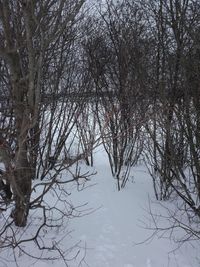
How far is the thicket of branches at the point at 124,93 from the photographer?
6.21 metres

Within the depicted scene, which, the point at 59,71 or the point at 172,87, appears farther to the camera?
the point at 59,71

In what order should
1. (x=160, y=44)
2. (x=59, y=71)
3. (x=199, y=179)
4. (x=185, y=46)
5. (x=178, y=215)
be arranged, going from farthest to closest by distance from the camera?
1. (x=59, y=71)
2. (x=160, y=44)
3. (x=178, y=215)
4. (x=185, y=46)
5. (x=199, y=179)

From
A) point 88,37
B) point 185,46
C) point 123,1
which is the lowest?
point 185,46

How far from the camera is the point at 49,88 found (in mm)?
9117

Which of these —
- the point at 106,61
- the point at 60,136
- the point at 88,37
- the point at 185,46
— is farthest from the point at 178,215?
the point at 88,37

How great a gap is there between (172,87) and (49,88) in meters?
3.02

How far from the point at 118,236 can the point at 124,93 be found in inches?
150

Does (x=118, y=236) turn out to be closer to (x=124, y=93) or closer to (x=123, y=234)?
(x=123, y=234)

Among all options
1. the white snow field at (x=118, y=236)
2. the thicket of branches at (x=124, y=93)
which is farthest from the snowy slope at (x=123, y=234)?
the thicket of branches at (x=124, y=93)

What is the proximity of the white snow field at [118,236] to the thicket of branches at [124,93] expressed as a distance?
1.44 ft

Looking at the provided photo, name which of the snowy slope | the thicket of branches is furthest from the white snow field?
the thicket of branches

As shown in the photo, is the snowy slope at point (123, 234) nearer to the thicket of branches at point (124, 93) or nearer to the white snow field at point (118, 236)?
the white snow field at point (118, 236)

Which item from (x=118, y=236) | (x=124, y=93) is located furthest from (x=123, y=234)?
(x=124, y=93)

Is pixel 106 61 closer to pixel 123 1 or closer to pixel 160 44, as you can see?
pixel 123 1
